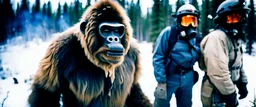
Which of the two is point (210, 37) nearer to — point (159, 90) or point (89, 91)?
point (159, 90)

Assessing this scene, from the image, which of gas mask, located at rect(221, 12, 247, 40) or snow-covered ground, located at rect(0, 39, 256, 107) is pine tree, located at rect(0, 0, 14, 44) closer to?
snow-covered ground, located at rect(0, 39, 256, 107)

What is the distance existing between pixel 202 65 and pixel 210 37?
0.99 ft

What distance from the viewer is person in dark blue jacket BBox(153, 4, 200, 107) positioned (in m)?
1.98

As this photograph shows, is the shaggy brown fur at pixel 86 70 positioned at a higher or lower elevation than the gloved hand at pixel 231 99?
higher

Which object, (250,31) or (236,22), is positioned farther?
(250,31)

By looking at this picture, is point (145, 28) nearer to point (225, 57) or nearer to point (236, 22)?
point (236, 22)

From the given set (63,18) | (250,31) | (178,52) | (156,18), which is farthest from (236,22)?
(63,18)

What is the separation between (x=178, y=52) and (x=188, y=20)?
26 cm

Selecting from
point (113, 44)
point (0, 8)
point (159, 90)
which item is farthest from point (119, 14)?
point (0, 8)

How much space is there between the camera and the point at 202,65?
2.05 meters

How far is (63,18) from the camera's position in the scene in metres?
11.0

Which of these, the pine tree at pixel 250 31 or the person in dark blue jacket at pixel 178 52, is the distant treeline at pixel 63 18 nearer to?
the pine tree at pixel 250 31

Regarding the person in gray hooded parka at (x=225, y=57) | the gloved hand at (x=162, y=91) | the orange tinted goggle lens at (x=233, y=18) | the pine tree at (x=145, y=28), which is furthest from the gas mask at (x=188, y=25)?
the pine tree at (x=145, y=28)

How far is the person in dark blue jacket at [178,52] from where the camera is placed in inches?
77.8
